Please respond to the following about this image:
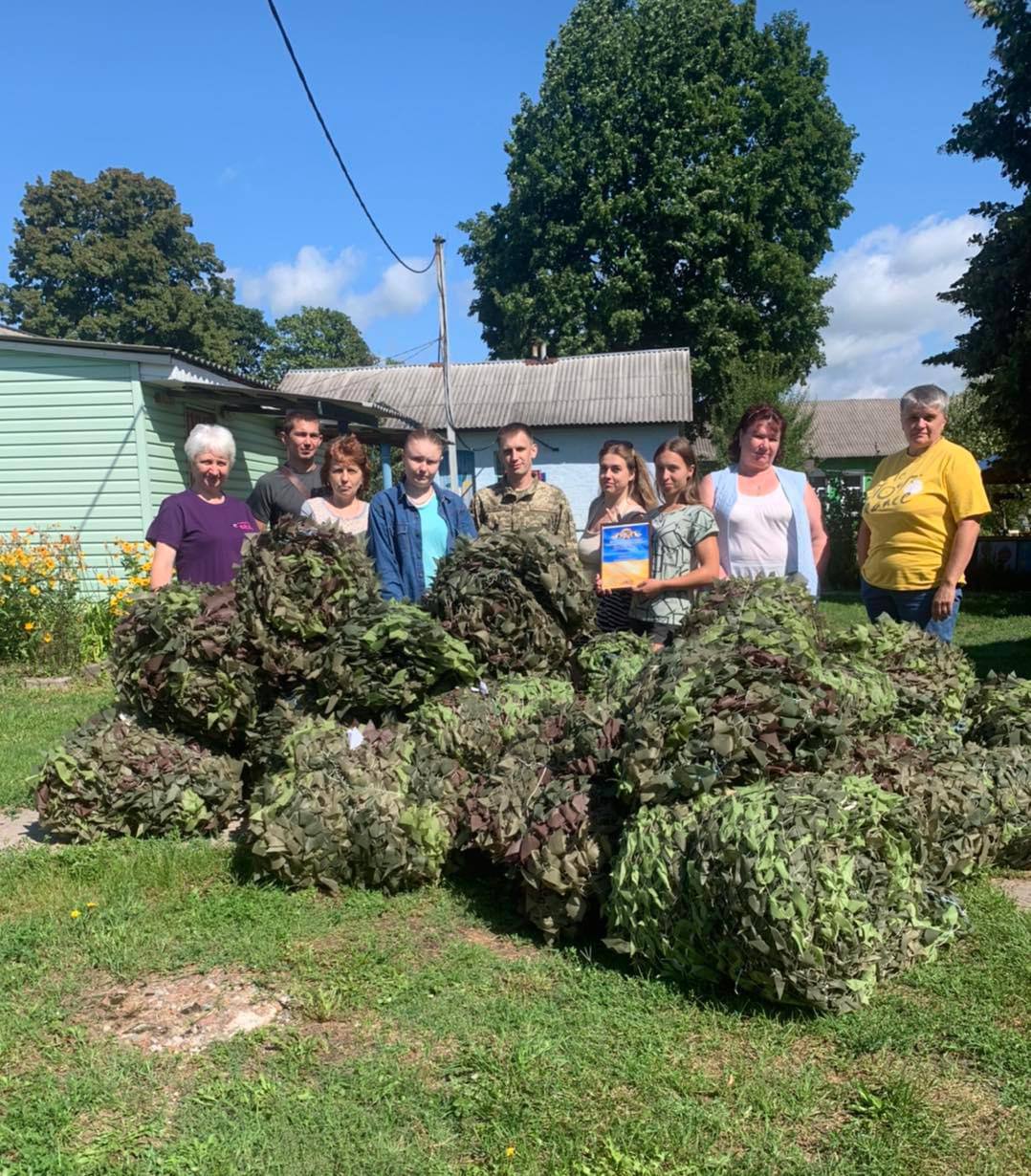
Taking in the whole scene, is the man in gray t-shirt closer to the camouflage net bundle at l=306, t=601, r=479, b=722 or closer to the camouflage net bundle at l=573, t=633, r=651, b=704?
the camouflage net bundle at l=306, t=601, r=479, b=722

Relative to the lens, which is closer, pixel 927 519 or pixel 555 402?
pixel 927 519

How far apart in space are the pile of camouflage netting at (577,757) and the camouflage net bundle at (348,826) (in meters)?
0.01

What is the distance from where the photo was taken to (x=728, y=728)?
2.98m

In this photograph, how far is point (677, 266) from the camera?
2975 centimetres

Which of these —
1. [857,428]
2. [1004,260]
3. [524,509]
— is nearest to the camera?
[524,509]

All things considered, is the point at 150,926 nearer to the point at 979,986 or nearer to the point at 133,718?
the point at 133,718

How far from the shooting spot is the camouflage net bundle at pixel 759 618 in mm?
3201

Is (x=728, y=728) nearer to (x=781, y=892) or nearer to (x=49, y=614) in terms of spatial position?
(x=781, y=892)

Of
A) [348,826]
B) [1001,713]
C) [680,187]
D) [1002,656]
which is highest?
[680,187]

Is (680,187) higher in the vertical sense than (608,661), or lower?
higher

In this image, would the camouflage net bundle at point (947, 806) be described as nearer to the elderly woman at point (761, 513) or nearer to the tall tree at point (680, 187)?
the elderly woman at point (761, 513)

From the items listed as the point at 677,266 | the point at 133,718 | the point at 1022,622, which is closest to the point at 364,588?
the point at 133,718

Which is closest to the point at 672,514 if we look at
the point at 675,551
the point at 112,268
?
the point at 675,551

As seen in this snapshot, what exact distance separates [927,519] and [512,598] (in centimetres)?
222
